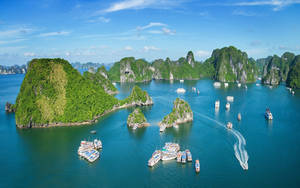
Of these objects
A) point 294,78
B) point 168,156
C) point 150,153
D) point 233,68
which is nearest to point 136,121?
point 150,153

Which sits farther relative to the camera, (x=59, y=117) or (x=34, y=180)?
(x=59, y=117)

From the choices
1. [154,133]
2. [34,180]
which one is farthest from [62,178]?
[154,133]

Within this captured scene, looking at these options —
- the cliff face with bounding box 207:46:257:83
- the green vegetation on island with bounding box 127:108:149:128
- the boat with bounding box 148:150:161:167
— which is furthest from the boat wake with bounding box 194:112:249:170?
the cliff face with bounding box 207:46:257:83

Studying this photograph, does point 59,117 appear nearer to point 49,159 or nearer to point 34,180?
point 49,159

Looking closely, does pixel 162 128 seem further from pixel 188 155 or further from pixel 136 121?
pixel 188 155

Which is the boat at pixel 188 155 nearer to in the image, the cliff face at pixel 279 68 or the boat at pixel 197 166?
the boat at pixel 197 166

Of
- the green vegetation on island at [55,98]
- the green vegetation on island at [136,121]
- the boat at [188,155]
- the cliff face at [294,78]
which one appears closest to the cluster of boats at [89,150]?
the green vegetation on island at [136,121]
